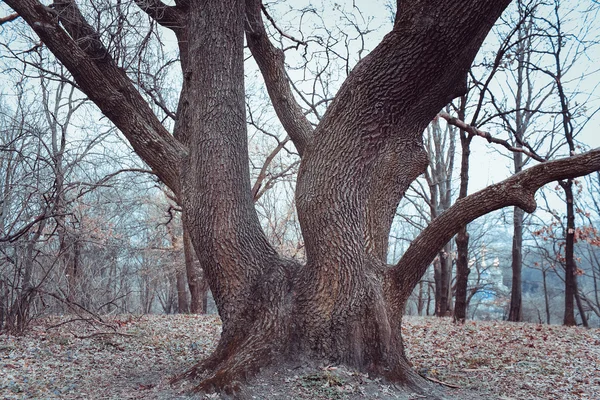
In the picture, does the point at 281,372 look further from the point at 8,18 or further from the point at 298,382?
the point at 8,18

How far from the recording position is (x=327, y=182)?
160 inches

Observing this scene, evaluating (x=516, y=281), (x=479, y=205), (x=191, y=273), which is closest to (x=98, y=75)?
(x=479, y=205)

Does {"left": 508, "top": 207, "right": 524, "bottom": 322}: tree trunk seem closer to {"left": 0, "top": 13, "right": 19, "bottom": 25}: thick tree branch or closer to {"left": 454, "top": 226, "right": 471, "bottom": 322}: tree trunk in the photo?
{"left": 454, "top": 226, "right": 471, "bottom": 322}: tree trunk

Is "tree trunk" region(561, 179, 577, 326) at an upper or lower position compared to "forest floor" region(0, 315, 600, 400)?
upper

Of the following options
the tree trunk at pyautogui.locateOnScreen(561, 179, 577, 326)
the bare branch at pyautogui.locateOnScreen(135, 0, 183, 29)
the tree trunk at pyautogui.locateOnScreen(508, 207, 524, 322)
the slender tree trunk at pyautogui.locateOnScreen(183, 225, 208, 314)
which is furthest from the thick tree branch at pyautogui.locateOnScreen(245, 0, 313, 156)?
the tree trunk at pyautogui.locateOnScreen(508, 207, 524, 322)

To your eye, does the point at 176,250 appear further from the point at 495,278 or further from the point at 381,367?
the point at 495,278

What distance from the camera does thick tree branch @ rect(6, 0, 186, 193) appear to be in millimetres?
4555

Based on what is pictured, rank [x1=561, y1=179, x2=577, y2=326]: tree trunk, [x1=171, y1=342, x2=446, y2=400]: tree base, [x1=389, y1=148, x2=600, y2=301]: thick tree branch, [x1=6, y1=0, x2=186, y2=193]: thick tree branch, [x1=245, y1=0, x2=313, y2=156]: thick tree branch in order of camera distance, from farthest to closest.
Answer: [x1=561, y1=179, x2=577, y2=326]: tree trunk < [x1=245, y1=0, x2=313, y2=156]: thick tree branch < [x1=6, y1=0, x2=186, y2=193]: thick tree branch < [x1=389, y1=148, x2=600, y2=301]: thick tree branch < [x1=171, y1=342, x2=446, y2=400]: tree base

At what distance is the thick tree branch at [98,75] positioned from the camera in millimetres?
4555

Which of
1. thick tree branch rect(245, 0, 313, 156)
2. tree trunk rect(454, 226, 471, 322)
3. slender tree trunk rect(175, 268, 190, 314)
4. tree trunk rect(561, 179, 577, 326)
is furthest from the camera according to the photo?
slender tree trunk rect(175, 268, 190, 314)

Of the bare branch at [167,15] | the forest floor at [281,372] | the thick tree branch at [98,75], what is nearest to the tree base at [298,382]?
the forest floor at [281,372]

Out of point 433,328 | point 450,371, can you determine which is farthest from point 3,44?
point 433,328

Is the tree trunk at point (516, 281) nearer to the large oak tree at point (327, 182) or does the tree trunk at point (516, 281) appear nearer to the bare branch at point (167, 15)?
the large oak tree at point (327, 182)

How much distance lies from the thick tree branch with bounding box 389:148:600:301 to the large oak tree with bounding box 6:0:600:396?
0.01m
